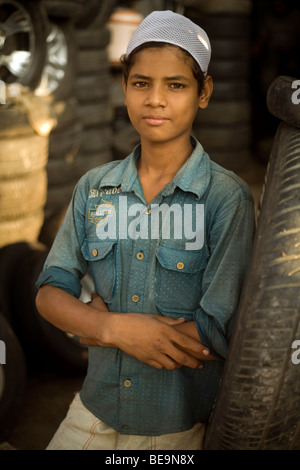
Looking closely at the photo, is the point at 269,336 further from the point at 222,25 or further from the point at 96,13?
the point at 222,25

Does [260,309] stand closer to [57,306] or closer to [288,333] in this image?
[288,333]

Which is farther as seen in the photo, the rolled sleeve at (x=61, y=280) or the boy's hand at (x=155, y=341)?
the rolled sleeve at (x=61, y=280)

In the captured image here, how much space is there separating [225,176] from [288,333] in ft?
1.14

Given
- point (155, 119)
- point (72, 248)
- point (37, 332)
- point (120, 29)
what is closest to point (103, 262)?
point (72, 248)

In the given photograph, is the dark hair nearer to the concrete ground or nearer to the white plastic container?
the concrete ground

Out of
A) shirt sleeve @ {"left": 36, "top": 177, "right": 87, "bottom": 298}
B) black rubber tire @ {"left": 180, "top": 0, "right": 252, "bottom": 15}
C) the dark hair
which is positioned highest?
black rubber tire @ {"left": 180, "top": 0, "right": 252, "bottom": 15}

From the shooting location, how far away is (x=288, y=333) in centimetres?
114

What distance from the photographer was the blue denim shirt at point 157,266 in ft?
4.01

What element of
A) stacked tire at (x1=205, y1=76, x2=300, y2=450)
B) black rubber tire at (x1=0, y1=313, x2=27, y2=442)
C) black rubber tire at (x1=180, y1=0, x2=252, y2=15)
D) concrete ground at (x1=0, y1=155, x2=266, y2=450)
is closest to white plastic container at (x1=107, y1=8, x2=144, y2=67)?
black rubber tire at (x1=180, y1=0, x2=252, y2=15)

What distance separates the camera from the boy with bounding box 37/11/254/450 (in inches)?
48.2

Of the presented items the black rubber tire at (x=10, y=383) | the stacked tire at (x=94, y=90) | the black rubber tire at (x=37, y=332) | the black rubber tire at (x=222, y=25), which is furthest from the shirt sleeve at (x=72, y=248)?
the black rubber tire at (x=222, y=25)

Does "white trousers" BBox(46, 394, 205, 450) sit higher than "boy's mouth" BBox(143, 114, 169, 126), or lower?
lower

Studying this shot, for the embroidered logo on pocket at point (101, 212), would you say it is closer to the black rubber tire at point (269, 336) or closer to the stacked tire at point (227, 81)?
the black rubber tire at point (269, 336)

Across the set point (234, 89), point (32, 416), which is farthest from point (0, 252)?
point (234, 89)
